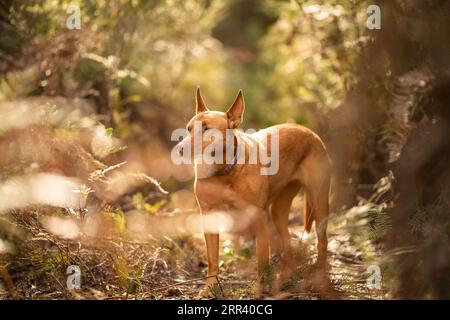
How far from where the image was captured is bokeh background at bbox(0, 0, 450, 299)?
4.81 metres

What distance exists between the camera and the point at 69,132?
623 centimetres

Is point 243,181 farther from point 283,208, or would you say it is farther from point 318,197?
point 283,208

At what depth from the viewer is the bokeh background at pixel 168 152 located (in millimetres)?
4812

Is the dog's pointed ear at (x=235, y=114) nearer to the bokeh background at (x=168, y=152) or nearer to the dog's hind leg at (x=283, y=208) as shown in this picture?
the bokeh background at (x=168, y=152)

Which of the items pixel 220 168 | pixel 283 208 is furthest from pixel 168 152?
pixel 220 168

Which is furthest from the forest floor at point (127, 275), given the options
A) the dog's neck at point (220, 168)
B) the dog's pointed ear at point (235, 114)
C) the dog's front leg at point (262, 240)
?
the dog's pointed ear at point (235, 114)

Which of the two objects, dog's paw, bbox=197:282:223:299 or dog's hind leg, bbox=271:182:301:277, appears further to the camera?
dog's hind leg, bbox=271:182:301:277

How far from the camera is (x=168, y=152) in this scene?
34.4ft

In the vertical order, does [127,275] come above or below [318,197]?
below

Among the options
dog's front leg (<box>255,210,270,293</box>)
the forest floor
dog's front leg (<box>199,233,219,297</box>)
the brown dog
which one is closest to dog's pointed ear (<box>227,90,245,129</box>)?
the brown dog

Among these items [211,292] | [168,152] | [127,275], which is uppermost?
[168,152]

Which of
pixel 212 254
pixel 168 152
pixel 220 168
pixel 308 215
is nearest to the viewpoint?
pixel 220 168

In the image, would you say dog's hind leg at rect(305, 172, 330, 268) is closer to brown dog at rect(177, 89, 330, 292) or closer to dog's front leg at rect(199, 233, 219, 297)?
brown dog at rect(177, 89, 330, 292)
